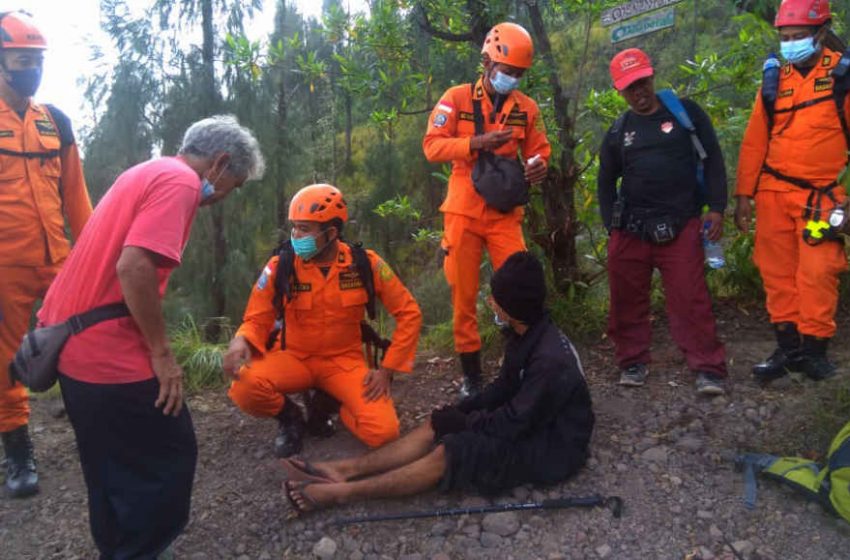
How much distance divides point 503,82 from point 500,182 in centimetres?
59

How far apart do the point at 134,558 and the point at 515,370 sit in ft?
6.13

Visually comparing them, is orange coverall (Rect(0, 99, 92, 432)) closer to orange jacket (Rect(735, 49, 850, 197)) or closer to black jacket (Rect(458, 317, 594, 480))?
black jacket (Rect(458, 317, 594, 480))

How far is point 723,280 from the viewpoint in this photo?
574 centimetres

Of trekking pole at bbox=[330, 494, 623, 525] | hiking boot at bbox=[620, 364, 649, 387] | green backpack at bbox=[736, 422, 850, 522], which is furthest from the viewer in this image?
hiking boot at bbox=[620, 364, 649, 387]

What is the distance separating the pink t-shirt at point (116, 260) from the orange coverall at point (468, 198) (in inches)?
73.2

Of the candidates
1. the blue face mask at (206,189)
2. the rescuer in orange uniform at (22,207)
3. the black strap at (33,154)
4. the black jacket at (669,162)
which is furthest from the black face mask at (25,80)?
the black jacket at (669,162)

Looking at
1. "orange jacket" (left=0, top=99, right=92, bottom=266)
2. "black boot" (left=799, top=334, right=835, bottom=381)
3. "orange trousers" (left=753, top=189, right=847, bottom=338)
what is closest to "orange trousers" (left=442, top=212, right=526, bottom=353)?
"orange trousers" (left=753, top=189, right=847, bottom=338)

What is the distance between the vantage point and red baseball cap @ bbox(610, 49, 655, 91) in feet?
13.1

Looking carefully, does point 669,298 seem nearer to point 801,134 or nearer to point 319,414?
point 801,134

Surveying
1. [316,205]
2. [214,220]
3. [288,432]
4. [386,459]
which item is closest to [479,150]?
A: [316,205]

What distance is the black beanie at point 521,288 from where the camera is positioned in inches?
135

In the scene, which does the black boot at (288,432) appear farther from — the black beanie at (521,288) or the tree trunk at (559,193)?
the tree trunk at (559,193)

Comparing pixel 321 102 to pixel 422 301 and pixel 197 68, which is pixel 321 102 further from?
pixel 422 301

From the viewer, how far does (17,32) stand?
147 inches
